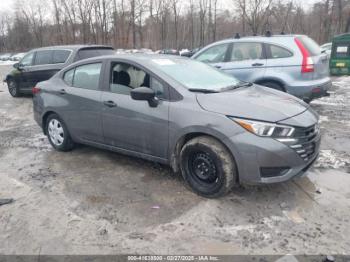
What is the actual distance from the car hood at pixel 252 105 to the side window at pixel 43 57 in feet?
25.2

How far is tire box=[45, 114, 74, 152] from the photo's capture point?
5.18m

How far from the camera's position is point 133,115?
161 inches

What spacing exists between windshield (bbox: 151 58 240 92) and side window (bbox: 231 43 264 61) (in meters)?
2.74

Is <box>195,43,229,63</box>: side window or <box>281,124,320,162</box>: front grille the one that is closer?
<box>281,124,320,162</box>: front grille

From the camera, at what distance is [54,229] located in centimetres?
318

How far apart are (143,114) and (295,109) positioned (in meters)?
1.78

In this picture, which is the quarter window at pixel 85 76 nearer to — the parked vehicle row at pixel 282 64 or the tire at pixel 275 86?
the parked vehicle row at pixel 282 64

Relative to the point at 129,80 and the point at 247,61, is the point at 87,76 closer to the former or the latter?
the point at 129,80

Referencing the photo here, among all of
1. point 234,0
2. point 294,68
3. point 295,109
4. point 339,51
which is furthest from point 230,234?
point 234,0

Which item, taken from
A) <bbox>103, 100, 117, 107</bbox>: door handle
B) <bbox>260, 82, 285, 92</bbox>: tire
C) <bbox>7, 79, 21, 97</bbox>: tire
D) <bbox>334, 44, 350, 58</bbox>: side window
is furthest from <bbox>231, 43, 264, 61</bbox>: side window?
<bbox>334, 44, 350, 58</bbox>: side window

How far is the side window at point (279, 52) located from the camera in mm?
6723

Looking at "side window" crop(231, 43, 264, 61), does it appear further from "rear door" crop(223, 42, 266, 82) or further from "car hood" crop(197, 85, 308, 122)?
"car hood" crop(197, 85, 308, 122)

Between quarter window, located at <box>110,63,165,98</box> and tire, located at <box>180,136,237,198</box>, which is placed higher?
quarter window, located at <box>110,63,165,98</box>

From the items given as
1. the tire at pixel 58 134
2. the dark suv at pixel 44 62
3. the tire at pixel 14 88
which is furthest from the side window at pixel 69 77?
the tire at pixel 14 88
